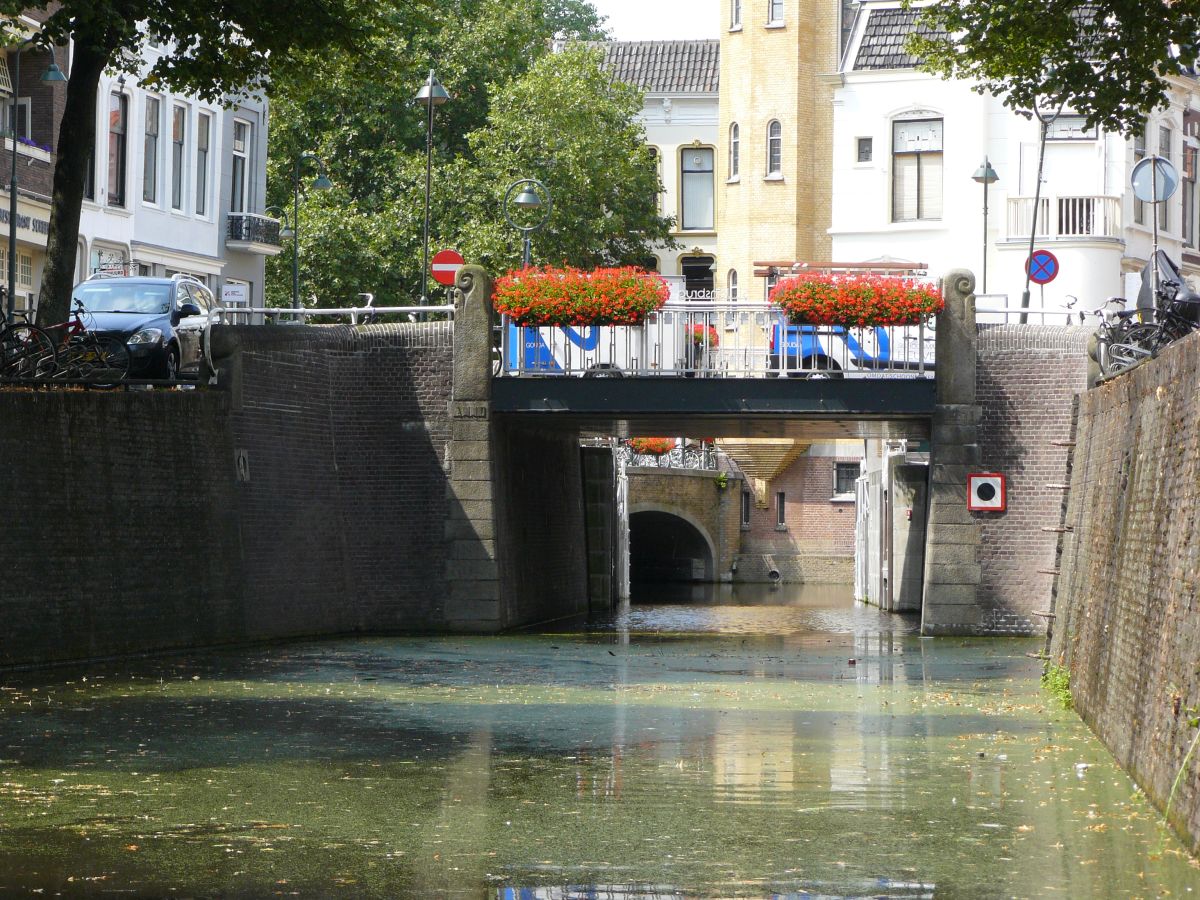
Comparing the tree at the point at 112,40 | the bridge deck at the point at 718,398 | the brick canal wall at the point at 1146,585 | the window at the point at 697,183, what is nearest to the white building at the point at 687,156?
the window at the point at 697,183

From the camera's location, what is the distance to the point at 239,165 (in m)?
45.3

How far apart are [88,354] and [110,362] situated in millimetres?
1441

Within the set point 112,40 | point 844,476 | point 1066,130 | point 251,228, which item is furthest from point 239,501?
point 844,476

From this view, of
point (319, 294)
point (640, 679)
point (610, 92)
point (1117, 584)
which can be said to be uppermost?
point (610, 92)

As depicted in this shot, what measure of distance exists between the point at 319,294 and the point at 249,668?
113ft

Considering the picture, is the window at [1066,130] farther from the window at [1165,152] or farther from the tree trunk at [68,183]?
the tree trunk at [68,183]

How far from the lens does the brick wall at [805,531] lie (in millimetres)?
55375

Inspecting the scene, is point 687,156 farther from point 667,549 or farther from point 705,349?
point 705,349

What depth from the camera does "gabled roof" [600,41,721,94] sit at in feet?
208

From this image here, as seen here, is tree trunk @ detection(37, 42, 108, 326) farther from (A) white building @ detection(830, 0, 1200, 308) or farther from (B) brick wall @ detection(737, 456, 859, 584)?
(B) brick wall @ detection(737, 456, 859, 584)

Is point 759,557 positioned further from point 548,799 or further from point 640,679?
point 548,799

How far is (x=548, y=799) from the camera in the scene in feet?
43.0

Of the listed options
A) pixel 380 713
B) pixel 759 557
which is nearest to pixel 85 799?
pixel 380 713

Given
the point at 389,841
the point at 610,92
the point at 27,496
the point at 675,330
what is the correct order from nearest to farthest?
the point at 389,841
the point at 27,496
the point at 675,330
the point at 610,92
